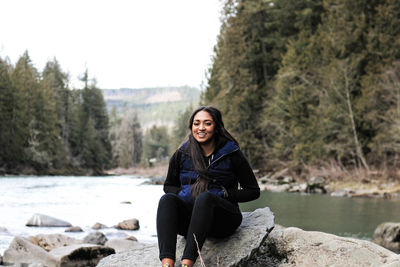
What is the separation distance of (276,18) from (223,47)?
4.39 metres

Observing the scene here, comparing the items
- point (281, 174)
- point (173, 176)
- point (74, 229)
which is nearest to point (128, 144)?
point (281, 174)

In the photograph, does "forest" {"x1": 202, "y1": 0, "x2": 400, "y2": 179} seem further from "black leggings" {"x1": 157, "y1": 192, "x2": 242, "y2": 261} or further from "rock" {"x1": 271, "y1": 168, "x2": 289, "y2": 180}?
"black leggings" {"x1": 157, "y1": 192, "x2": 242, "y2": 261}

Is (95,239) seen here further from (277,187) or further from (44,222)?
(277,187)

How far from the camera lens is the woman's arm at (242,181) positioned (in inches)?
137

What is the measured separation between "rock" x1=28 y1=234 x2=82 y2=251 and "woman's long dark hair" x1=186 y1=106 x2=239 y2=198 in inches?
177

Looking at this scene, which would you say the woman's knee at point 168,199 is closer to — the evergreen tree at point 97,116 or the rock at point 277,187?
the rock at point 277,187

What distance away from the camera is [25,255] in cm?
599

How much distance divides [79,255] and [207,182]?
309 centimetres

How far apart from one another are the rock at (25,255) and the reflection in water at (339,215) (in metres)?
5.07

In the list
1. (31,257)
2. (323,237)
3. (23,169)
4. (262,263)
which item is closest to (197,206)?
(262,263)

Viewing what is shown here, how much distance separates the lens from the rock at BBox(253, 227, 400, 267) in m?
3.50

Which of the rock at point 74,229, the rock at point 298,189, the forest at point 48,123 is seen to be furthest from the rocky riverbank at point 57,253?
the forest at point 48,123

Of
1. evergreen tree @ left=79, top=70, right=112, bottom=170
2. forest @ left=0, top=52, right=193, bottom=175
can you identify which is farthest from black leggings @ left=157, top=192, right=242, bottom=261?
evergreen tree @ left=79, top=70, right=112, bottom=170

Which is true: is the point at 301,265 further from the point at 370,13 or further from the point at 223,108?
the point at 223,108
